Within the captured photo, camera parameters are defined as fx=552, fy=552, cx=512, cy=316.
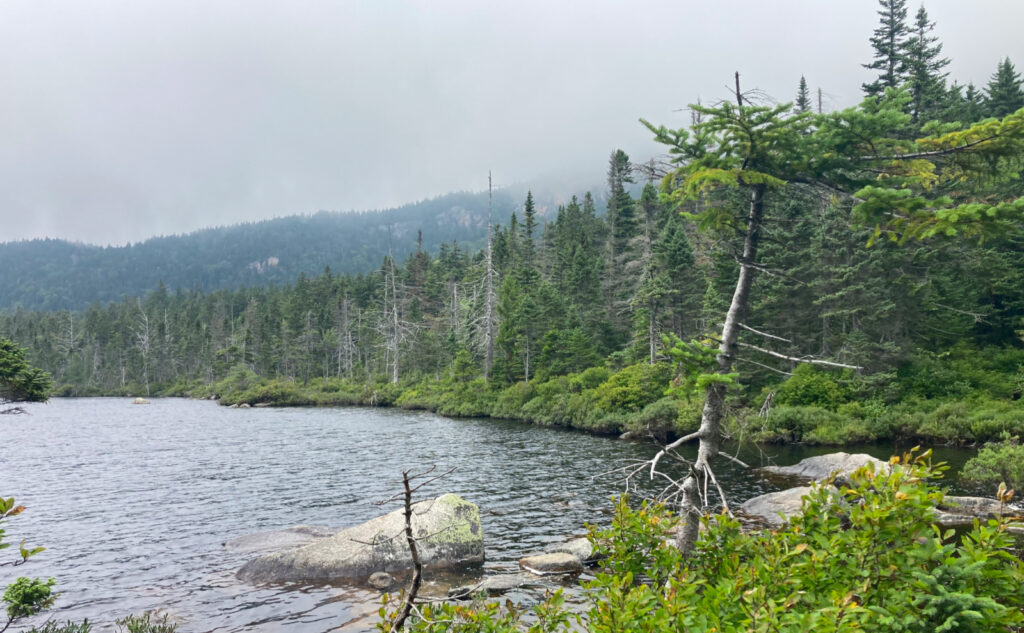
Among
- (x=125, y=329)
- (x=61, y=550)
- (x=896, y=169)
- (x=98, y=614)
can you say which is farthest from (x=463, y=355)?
(x=125, y=329)

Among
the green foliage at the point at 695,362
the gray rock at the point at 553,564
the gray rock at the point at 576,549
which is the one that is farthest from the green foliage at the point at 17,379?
the green foliage at the point at 695,362

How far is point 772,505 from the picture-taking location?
16.4m

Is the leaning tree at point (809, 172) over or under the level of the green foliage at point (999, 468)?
over

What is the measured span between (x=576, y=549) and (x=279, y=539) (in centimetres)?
819

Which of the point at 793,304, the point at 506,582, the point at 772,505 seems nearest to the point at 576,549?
the point at 506,582

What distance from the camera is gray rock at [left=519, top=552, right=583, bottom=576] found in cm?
1237

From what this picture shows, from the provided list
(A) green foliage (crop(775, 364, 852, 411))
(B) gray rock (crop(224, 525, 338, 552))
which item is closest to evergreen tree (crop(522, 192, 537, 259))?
(A) green foliage (crop(775, 364, 852, 411))

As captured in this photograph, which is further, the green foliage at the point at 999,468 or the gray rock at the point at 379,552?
the green foliage at the point at 999,468

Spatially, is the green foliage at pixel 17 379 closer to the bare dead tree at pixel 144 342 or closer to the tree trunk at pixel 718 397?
the tree trunk at pixel 718 397

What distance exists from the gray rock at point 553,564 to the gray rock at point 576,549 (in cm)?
20

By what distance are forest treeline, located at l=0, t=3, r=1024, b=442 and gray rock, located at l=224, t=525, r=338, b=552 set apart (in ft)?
38.5

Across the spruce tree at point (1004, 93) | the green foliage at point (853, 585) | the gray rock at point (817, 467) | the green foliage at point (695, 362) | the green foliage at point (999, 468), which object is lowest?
the gray rock at point (817, 467)

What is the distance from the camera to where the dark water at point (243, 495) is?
11422mm

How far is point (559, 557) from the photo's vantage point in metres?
12.8
